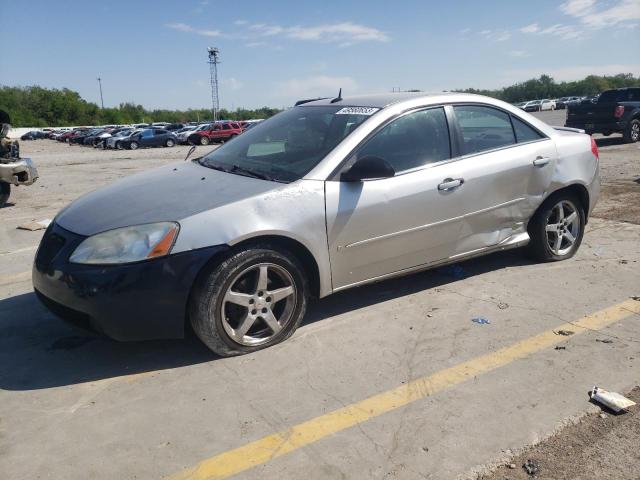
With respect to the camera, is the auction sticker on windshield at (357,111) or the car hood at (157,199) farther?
Result: the auction sticker on windshield at (357,111)

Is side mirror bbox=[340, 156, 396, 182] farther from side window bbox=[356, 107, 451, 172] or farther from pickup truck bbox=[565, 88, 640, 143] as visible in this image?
pickup truck bbox=[565, 88, 640, 143]

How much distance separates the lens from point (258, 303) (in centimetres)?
339

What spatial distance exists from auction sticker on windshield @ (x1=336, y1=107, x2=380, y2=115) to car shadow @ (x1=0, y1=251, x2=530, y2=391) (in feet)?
4.70

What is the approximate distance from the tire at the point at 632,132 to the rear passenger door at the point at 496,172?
43.1 ft

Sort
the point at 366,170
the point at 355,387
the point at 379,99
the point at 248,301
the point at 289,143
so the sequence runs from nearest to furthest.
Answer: the point at 355,387 < the point at 248,301 < the point at 366,170 < the point at 289,143 < the point at 379,99

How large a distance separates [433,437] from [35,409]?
2.03m

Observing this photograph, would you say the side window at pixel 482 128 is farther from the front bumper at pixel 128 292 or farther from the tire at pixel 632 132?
the tire at pixel 632 132

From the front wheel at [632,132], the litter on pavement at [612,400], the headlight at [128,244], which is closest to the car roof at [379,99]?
the headlight at [128,244]

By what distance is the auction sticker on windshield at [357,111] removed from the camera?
402 centimetres

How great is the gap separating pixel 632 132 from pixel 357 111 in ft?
48.8

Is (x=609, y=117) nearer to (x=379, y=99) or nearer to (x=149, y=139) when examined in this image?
(x=379, y=99)

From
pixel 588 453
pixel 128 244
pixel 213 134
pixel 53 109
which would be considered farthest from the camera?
pixel 53 109

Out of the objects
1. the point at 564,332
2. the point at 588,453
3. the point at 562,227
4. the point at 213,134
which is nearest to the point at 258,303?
the point at 588,453

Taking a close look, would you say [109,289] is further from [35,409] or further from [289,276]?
[289,276]
